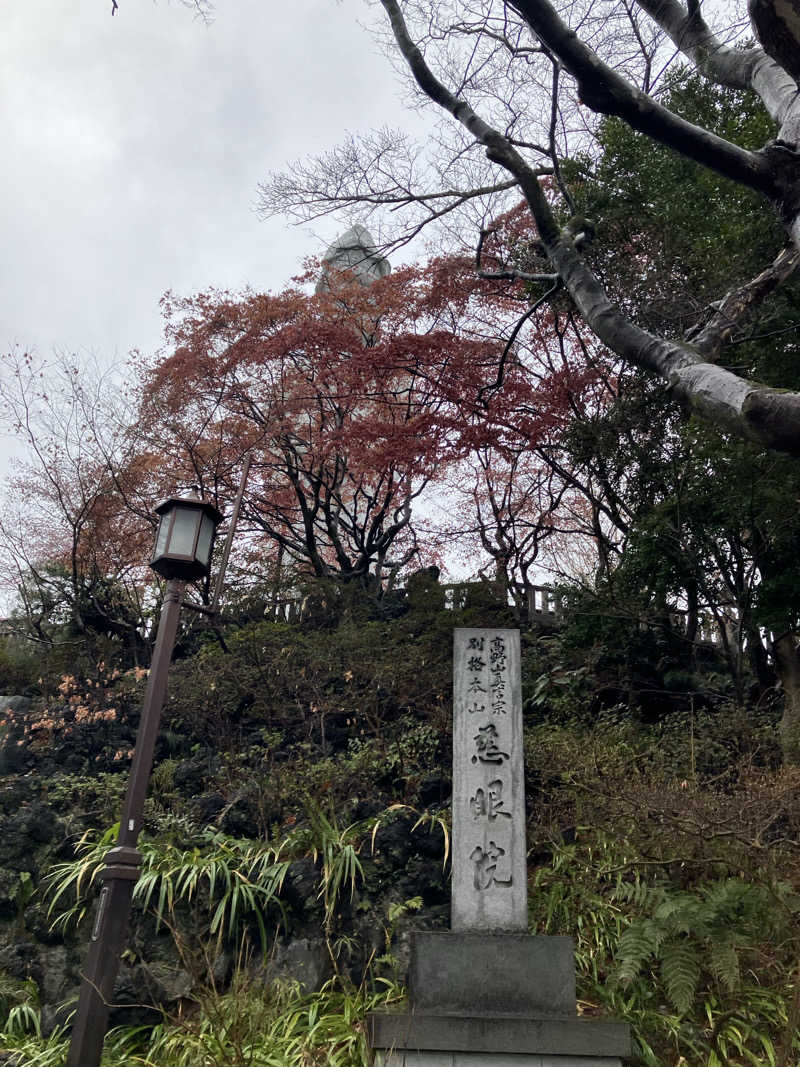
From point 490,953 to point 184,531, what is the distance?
349cm

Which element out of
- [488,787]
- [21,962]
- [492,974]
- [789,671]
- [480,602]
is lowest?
[21,962]

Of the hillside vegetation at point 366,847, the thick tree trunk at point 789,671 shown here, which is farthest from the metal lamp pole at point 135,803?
the thick tree trunk at point 789,671

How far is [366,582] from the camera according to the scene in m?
13.5

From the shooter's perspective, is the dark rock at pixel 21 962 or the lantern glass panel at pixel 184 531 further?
the dark rock at pixel 21 962

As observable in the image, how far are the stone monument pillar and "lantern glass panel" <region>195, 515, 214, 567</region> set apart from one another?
2.00 meters

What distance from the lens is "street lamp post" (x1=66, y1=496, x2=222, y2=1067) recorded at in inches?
183

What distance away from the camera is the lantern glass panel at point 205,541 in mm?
6059

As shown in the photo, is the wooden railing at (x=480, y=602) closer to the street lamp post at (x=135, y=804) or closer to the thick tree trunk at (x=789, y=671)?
the thick tree trunk at (x=789, y=671)

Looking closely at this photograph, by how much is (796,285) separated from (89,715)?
939 centimetres

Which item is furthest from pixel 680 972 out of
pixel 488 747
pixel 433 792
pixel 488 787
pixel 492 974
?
pixel 433 792

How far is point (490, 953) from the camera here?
4887mm

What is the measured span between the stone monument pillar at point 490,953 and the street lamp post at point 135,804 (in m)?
1.57

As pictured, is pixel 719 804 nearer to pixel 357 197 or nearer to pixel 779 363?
pixel 779 363

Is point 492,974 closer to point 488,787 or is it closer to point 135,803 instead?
point 488,787
